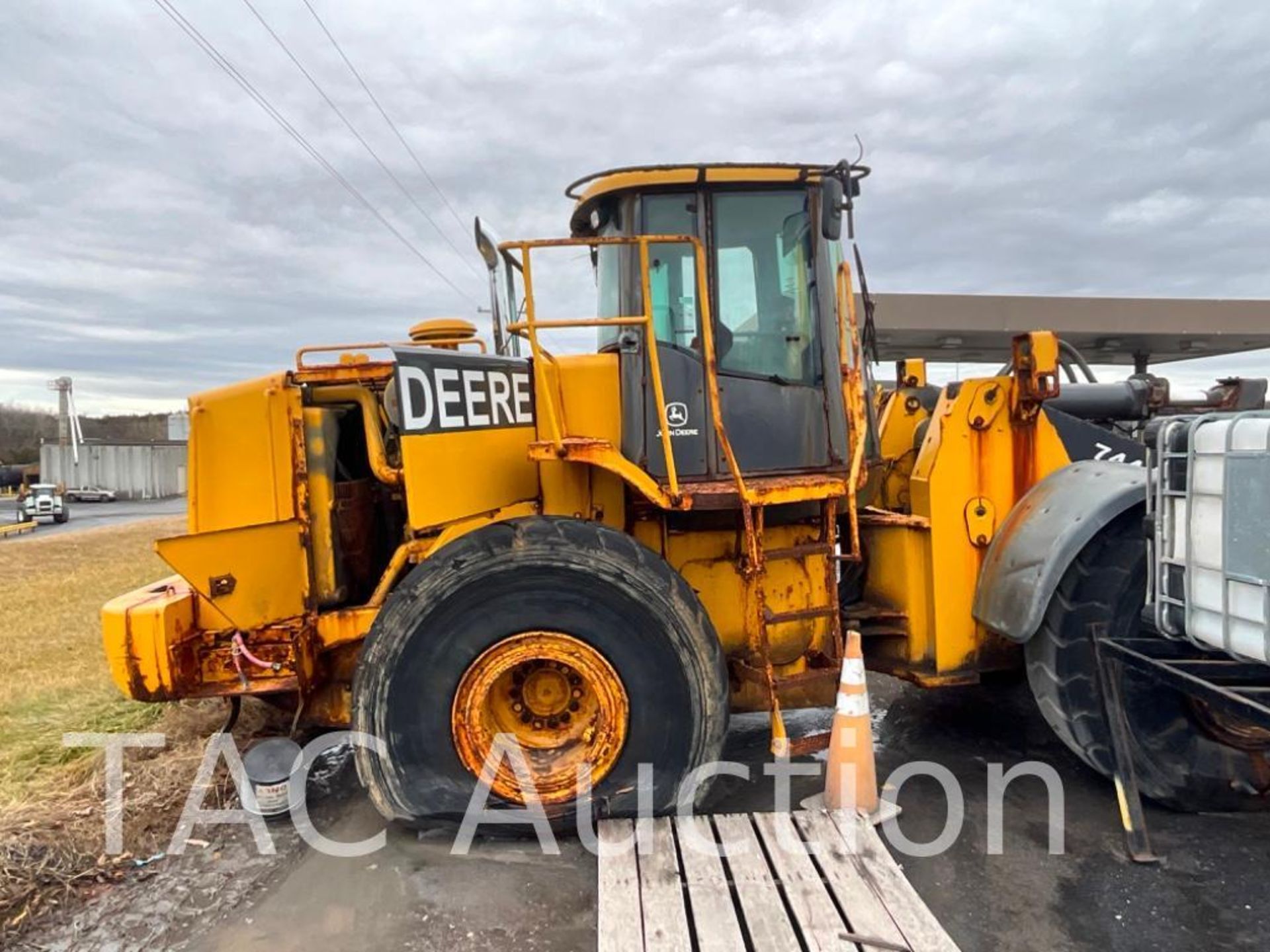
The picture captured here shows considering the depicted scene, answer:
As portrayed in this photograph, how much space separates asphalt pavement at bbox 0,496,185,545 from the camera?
75.0 feet

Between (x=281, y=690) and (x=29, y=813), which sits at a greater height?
(x=281, y=690)

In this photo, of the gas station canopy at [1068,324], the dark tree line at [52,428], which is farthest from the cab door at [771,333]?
the dark tree line at [52,428]

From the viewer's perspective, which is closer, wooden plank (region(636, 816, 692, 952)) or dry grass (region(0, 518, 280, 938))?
wooden plank (region(636, 816, 692, 952))

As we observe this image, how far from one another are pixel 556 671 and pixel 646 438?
108cm

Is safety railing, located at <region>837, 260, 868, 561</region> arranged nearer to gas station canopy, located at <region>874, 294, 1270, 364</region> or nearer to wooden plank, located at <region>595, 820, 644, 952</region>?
wooden plank, located at <region>595, 820, 644, 952</region>

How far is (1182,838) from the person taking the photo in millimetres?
3375

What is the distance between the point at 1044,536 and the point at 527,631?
2213 millimetres

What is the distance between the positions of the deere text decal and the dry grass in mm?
2024

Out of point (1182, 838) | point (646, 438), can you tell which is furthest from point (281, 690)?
point (1182, 838)

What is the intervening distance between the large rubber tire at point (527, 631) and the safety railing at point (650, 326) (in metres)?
0.43

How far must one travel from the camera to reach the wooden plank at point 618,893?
97.3 inches

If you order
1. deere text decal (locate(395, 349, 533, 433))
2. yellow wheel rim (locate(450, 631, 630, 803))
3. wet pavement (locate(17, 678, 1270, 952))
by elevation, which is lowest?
wet pavement (locate(17, 678, 1270, 952))

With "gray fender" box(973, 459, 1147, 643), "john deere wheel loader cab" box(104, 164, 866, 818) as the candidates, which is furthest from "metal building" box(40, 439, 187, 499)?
"gray fender" box(973, 459, 1147, 643)

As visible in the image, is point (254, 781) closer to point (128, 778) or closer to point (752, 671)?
point (128, 778)
